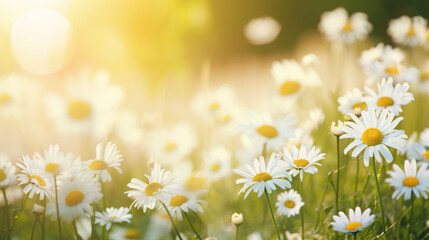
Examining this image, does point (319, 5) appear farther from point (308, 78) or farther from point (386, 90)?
point (386, 90)

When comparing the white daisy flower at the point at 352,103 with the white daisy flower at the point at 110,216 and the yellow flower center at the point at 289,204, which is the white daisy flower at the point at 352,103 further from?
the white daisy flower at the point at 110,216

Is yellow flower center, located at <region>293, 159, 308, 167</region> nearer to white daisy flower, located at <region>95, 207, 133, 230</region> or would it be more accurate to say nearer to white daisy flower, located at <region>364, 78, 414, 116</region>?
white daisy flower, located at <region>364, 78, 414, 116</region>

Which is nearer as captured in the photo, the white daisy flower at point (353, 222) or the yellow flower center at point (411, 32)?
the white daisy flower at point (353, 222)

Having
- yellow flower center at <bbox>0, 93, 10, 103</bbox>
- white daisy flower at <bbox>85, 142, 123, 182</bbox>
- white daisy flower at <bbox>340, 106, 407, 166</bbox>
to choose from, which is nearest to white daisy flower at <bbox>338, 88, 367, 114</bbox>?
white daisy flower at <bbox>340, 106, 407, 166</bbox>

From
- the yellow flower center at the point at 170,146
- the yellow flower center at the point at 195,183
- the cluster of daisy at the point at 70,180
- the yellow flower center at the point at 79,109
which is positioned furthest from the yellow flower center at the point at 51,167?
the yellow flower center at the point at 170,146

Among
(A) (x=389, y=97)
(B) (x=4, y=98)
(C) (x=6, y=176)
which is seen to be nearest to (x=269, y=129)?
(A) (x=389, y=97)
